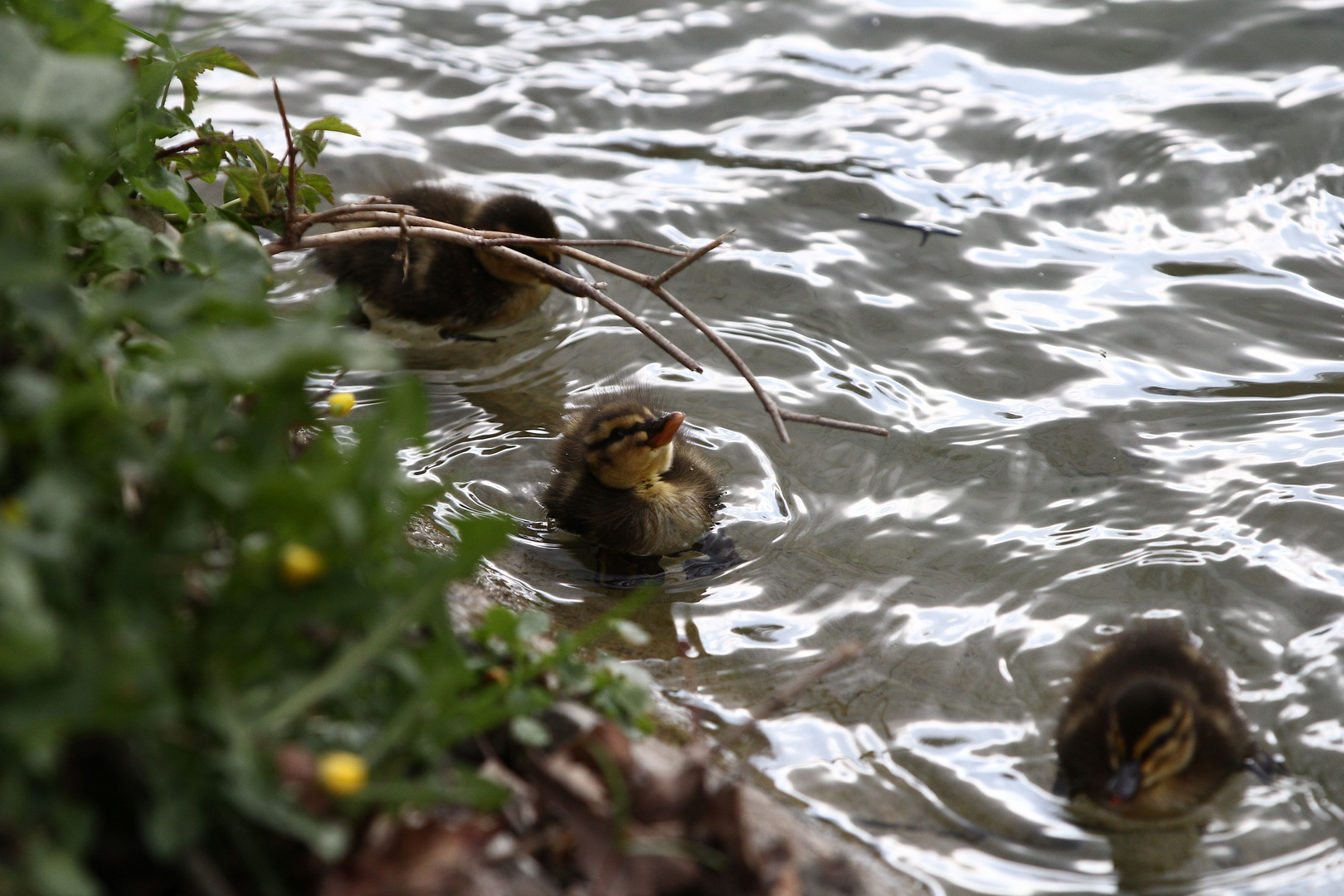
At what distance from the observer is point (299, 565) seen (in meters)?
1.43

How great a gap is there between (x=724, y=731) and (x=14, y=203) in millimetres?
1843

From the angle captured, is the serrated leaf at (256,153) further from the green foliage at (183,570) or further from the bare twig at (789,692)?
the bare twig at (789,692)

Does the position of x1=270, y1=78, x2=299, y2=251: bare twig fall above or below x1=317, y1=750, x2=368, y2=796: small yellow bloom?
above

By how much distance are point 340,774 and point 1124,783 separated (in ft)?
5.73

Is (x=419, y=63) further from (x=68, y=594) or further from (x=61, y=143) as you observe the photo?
(x=68, y=594)

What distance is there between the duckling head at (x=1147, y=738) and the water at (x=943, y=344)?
155 millimetres

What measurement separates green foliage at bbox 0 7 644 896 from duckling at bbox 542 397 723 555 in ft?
6.13

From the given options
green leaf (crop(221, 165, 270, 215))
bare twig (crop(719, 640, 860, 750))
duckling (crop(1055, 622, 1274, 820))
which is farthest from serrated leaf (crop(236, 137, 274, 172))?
duckling (crop(1055, 622, 1274, 820))

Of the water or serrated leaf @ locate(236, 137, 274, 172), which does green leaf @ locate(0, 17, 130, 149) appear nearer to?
the water

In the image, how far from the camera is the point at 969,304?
457 cm

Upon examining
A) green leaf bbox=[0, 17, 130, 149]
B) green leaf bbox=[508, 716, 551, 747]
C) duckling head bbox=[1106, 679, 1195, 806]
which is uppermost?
green leaf bbox=[0, 17, 130, 149]

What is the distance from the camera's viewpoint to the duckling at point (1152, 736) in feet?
8.23

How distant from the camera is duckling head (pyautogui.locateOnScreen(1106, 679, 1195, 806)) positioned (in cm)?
250

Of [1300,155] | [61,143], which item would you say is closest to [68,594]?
[61,143]
